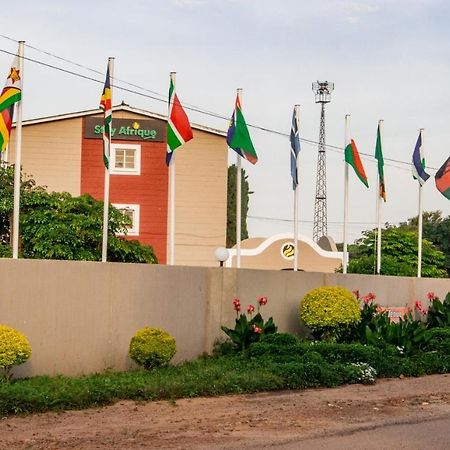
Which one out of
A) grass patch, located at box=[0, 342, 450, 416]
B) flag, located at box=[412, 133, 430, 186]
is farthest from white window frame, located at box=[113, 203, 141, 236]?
grass patch, located at box=[0, 342, 450, 416]

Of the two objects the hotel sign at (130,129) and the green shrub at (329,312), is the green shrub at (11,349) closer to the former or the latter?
the green shrub at (329,312)

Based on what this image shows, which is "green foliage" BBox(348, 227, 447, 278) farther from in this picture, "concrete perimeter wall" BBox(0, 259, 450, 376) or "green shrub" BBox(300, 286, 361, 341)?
"concrete perimeter wall" BBox(0, 259, 450, 376)

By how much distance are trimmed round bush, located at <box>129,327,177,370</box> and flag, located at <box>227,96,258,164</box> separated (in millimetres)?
5890

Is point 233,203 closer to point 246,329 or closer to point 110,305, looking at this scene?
point 246,329

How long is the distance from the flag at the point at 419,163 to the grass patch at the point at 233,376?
7.87 m

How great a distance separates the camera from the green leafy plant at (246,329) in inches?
725

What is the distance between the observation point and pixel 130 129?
Answer: 1604 inches

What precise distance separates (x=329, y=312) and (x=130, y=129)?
22.2 metres

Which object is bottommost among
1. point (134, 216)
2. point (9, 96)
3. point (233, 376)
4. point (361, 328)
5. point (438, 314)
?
point (233, 376)

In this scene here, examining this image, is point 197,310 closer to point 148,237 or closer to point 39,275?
point 39,275

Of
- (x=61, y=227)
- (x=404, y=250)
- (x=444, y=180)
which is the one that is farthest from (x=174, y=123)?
(x=404, y=250)

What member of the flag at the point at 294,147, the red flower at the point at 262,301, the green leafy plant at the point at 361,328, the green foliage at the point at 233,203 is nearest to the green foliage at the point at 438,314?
the green leafy plant at the point at 361,328

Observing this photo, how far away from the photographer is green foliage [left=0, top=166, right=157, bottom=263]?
2959 cm

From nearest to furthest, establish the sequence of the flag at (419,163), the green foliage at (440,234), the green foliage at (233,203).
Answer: the flag at (419,163) → the green foliage at (233,203) → the green foliage at (440,234)
